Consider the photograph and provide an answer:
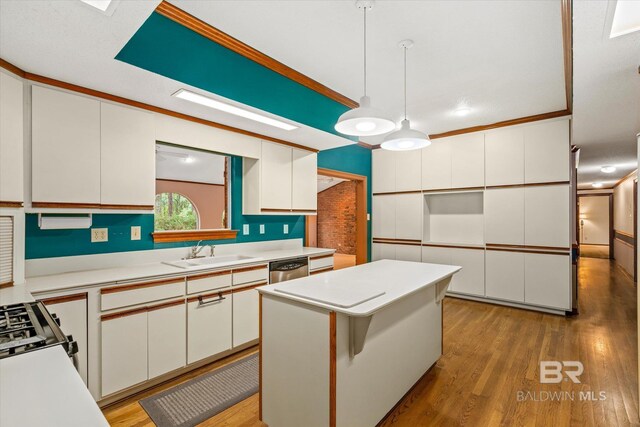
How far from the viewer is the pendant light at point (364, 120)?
1.97 metres

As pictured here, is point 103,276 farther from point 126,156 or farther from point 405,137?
point 405,137

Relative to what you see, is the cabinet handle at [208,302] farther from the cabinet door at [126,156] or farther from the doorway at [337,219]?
the doorway at [337,219]

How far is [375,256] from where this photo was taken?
18.8ft

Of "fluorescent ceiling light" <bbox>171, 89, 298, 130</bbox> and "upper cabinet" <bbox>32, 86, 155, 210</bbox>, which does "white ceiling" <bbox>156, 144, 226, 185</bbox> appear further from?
"fluorescent ceiling light" <bbox>171, 89, 298, 130</bbox>

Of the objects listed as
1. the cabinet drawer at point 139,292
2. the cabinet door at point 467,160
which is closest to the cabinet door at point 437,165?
the cabinet door at point 467,160

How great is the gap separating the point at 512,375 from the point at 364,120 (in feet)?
8.06

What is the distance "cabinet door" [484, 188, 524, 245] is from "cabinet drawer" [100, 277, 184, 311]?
411 centimetres

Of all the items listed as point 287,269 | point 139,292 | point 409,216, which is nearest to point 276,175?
point 287,269

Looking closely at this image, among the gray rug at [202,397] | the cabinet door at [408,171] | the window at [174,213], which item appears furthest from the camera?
the cabinet door at [408,171]

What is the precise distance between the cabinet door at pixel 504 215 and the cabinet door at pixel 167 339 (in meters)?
4.12

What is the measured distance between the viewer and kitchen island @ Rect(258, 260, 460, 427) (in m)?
1.63

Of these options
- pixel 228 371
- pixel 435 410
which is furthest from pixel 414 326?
pixel 228 371

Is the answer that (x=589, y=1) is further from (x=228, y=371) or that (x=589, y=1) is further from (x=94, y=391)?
(x=94, y=391)

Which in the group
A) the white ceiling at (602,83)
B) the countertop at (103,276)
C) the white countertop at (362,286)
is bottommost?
the white countertop at (362,286)
